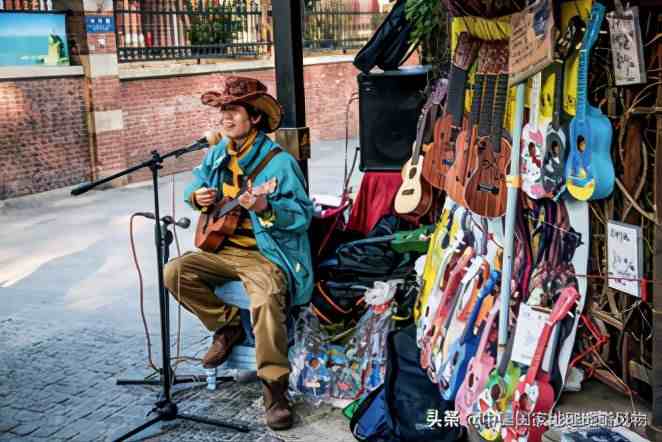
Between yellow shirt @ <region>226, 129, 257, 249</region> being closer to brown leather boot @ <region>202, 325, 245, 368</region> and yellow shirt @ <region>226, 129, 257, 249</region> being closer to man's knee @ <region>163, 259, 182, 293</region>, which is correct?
man's knee @ <region>163, 259, 182, 293</region>

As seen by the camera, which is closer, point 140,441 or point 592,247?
point 592,247

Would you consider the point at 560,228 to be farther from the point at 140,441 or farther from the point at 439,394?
the point at 140,441

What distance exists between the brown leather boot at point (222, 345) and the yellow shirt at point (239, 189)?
502 millimetres

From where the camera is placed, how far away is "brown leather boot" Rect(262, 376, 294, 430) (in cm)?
433

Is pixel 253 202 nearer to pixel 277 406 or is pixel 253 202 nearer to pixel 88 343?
pixel 277 406

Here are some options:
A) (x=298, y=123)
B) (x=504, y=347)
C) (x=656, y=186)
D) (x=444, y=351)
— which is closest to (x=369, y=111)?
(x=298, y=123)

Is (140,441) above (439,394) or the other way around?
the other way around

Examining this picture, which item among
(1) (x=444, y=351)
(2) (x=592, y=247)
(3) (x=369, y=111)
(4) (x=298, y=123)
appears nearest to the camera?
(2) (x=592, y=247)

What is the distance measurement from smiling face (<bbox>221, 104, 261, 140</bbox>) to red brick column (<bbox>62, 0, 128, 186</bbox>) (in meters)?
7.72

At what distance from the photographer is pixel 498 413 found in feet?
11.3

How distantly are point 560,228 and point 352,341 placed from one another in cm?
166

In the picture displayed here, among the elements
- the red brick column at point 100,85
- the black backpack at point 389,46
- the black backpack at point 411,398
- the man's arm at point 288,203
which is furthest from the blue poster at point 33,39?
the black backpack at point 411,398

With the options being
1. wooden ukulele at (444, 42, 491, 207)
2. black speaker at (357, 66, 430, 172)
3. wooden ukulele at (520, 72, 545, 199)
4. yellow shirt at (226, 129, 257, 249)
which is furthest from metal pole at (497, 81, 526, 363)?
black speaker at (357, 66, 430, 172)

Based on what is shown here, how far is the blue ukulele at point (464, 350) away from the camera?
382 centimetres
